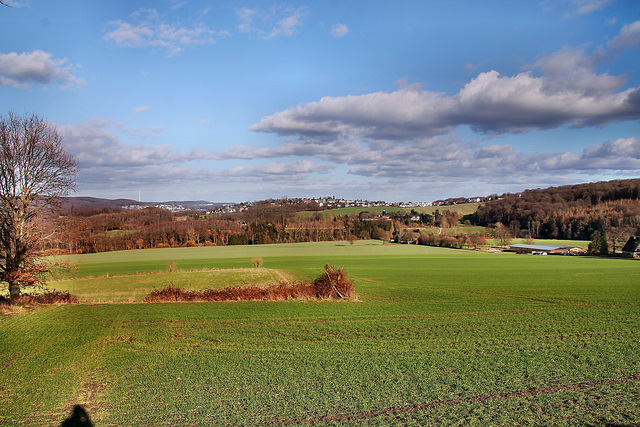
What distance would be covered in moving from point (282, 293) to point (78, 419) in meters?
15.3

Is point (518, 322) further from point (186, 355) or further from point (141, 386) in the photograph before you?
point (141, 386)

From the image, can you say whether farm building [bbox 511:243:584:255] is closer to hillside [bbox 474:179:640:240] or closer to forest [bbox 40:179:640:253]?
forest [bbox 40:179:640:253]

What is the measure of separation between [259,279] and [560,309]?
1025 inches

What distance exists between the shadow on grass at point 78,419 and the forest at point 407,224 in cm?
7733

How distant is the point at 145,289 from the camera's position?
30812 mm

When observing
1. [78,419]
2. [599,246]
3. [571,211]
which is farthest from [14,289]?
[571,211]

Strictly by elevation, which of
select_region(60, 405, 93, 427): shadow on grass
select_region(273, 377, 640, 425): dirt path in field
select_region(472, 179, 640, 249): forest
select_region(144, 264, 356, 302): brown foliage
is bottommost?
select_region(144, 264, 356, 302): brown foliage

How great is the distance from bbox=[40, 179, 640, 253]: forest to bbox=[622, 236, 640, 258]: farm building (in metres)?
4.94

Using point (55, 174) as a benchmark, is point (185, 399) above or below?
below

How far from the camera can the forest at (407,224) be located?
3506 inches

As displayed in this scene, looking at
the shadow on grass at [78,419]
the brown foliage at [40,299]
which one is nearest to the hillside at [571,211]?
the brown foliage at [40,299]

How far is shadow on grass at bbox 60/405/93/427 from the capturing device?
7.09m

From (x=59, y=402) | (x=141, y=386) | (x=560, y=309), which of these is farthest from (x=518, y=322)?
(x=59, y=402)

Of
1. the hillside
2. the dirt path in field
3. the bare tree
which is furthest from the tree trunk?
the hillside
